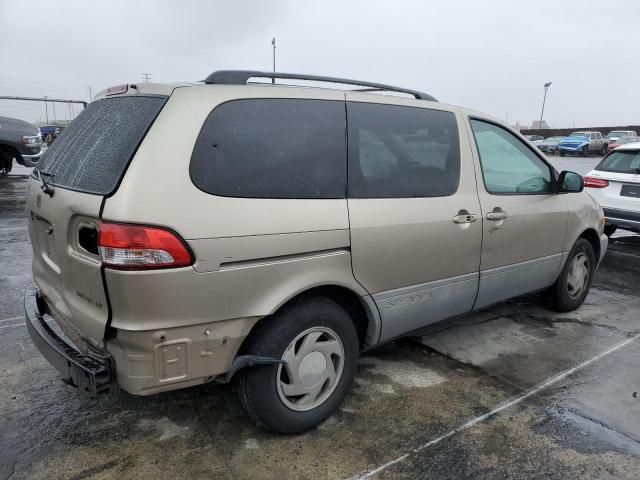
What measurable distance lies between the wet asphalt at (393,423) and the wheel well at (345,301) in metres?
0.46

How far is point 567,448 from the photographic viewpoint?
8.86 ft

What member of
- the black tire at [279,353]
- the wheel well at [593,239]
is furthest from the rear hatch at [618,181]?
the black tire at [279,353]

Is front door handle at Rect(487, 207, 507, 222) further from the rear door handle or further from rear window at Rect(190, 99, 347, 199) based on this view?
rear window at Rect(190, 99, 347, 199)

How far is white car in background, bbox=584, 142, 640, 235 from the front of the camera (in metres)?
6.64

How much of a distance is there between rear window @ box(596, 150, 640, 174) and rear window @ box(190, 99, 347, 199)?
18.5 ft

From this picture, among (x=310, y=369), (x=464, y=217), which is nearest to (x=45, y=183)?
(x=310, y=369)

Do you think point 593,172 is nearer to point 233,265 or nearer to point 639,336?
point 639,336

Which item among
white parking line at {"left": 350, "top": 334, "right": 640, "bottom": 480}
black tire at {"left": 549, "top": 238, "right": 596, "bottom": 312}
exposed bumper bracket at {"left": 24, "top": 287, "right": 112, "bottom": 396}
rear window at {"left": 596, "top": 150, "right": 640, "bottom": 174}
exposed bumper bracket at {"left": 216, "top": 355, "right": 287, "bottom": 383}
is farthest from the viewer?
rear window at {"left": 596, "top": 150, "right": 640, "bottom": 174}

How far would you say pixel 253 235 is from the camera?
7.68 ft

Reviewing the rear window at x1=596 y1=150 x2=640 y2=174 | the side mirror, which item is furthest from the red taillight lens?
the side mirror

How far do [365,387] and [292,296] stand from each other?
1.12 metres

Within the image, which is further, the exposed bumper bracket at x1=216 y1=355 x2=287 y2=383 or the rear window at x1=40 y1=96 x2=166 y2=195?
the exposed bumper bracket at x1=216 y1=355 x2=287 y2=383

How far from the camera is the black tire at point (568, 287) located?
4.55 m

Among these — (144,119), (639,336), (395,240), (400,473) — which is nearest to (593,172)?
(639,336)
